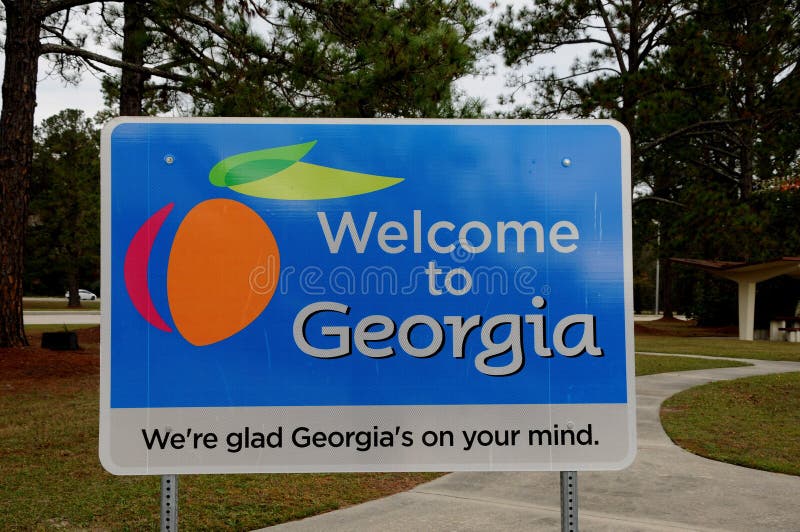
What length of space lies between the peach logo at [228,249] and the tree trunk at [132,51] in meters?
10.5

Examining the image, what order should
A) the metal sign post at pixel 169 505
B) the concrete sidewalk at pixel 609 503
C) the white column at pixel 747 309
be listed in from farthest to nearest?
the white column at pixel 747 309, the concrete sidewalk at pixel 609 503, the metal sign post at pixel 169 505

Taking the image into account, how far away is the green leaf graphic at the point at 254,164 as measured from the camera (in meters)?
2.58

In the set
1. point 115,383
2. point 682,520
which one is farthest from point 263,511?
point 682,520

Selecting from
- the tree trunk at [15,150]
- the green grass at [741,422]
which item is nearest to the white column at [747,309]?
the green grass at [741,422]

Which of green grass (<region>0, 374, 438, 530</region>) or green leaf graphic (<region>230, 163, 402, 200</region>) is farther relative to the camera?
green grass (<region>0, 374, 438, 530</region>)

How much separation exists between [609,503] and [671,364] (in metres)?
10.0

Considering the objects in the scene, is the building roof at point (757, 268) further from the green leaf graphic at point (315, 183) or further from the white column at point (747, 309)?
the green leaf graphic at point (315, 183)

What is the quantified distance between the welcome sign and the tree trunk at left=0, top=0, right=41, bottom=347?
11103 mm

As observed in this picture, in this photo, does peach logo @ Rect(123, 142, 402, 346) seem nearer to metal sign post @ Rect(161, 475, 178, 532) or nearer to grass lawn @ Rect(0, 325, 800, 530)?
metal sign post @ Rect(161, 475, 178, 532)

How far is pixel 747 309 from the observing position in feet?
81.5

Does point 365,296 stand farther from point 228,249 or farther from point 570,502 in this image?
point 570,502

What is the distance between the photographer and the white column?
24516mm

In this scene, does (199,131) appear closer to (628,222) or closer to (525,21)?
(628,222)

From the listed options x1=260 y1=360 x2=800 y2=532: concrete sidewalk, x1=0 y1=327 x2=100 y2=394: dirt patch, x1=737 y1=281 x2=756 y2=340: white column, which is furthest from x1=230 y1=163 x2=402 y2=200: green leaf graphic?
x1=737 y1=281 x2=756 y2=340: white column
